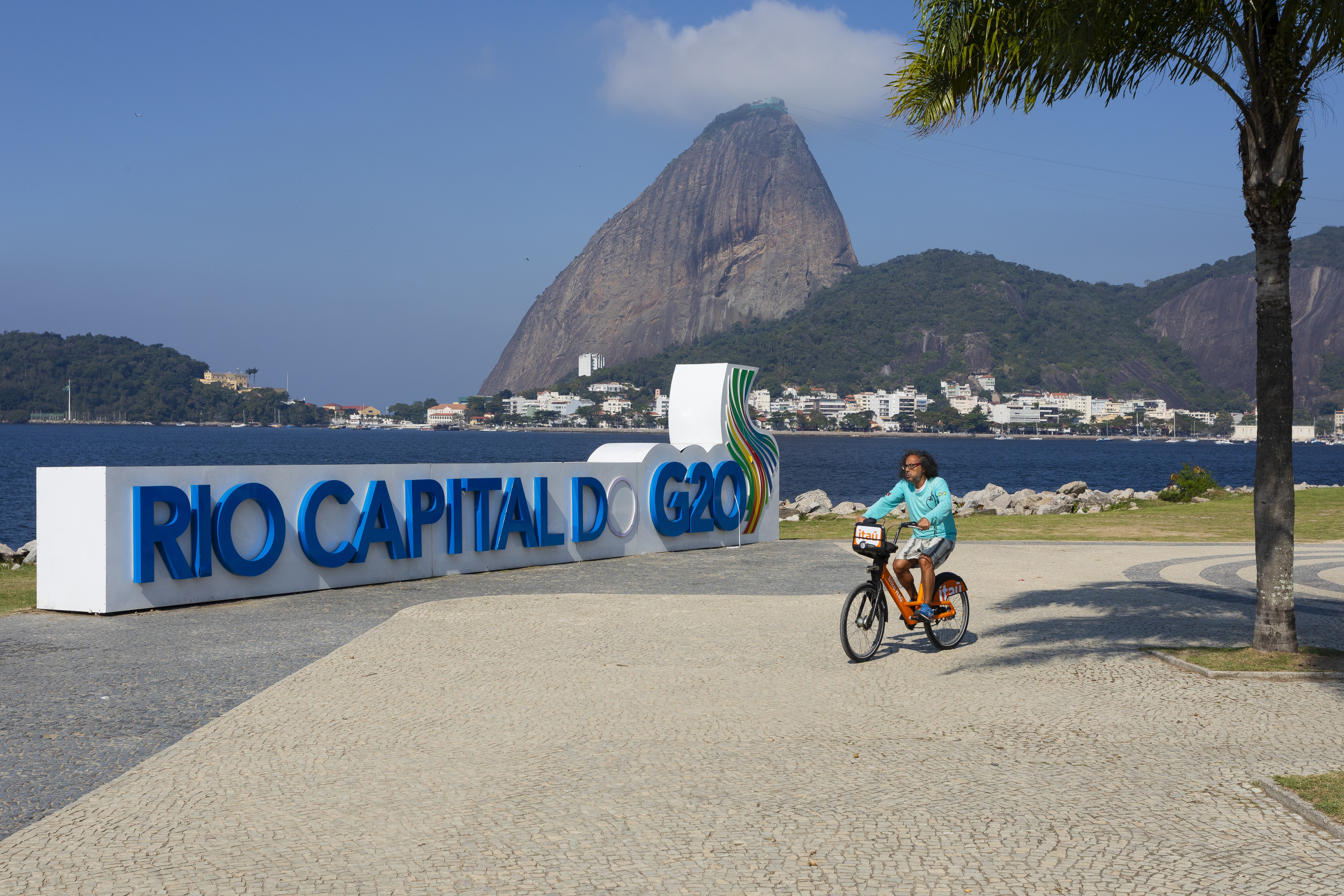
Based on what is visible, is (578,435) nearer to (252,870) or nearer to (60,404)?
(60,404)

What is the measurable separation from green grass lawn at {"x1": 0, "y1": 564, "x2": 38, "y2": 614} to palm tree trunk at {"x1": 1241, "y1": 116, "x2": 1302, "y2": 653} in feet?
35.9

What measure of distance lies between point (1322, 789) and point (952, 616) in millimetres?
3769

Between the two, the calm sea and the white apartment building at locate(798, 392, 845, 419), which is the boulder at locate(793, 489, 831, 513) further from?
the white apartment building at locate(798, 392, 845, 419)

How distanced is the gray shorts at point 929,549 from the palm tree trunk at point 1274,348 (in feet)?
7.13

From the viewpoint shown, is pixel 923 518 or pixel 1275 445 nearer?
pixel 1275 445

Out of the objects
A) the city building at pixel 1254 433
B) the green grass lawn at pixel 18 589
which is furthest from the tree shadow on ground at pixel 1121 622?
the city building at pixel 1254 433

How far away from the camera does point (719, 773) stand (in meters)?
5.19

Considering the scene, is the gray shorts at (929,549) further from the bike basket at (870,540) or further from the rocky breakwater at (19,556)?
the rocky breakwater at (19,556)

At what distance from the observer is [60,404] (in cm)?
16288

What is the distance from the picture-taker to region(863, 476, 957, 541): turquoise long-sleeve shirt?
813 cm

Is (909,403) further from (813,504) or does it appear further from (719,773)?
(719,773)

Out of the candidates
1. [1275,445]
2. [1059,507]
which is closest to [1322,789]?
[1275,445]

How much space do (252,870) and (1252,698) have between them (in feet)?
19.6

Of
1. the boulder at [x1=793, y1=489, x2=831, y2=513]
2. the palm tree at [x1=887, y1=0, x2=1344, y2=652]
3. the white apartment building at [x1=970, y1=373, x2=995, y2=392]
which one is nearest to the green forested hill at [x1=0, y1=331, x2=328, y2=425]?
the white apartment building at [x1=970, y1=373, x2=995, y2=392]
